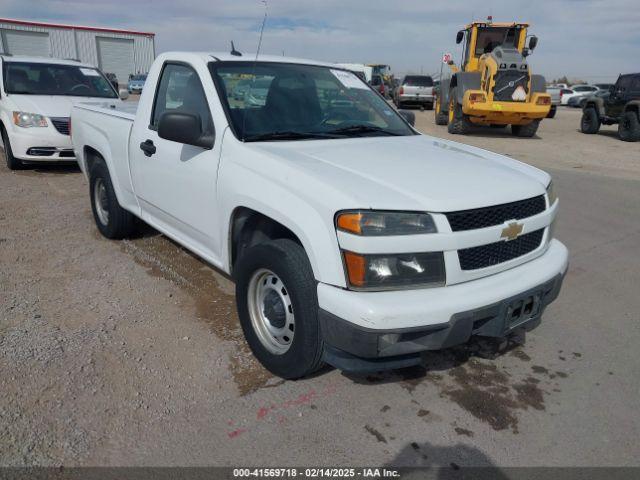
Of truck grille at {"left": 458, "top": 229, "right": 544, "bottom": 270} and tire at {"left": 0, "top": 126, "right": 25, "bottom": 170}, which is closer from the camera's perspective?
truck grille at {"left": 458, "top": 229, "right": 544, "bottom": 270}

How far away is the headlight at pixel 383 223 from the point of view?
7.52 ft

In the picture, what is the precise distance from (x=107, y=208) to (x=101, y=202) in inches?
7.7

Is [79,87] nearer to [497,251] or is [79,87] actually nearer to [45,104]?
[45,104]

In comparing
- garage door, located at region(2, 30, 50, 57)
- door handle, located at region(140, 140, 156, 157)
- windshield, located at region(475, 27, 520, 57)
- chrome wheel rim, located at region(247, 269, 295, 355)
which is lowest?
chrome wheel rim, located at region(247, 269, 295, 355)

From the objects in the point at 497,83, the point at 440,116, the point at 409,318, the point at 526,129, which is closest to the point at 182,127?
the point at 409,318

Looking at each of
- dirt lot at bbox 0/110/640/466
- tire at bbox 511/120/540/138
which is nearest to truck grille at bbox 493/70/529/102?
tire at bbox 511/120/540/138

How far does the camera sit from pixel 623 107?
592 inches

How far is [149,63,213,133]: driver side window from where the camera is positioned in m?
3.39

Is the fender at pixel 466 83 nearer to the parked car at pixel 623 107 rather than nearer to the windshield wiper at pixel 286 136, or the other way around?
the parked car at pixel 623 107

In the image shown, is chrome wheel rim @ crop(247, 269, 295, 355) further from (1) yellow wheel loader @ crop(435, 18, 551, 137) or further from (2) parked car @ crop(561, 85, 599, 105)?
(2) parked car @ crop(561, 85, 599, 105)

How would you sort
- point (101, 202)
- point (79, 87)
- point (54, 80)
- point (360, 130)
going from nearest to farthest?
1. point (360, 130)
2. point (101, 202)
3. point (54, 80)
4. point (79, 87)

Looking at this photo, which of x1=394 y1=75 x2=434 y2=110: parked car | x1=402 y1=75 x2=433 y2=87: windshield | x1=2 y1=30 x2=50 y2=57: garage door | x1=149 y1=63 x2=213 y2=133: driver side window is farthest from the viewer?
x1=2 y1=30 x2=50 y2=57: garage door

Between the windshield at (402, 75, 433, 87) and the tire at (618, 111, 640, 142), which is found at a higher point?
the windshield at (402, 75, 433, 87)

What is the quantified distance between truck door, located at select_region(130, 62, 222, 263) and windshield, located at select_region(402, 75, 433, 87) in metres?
23.8
